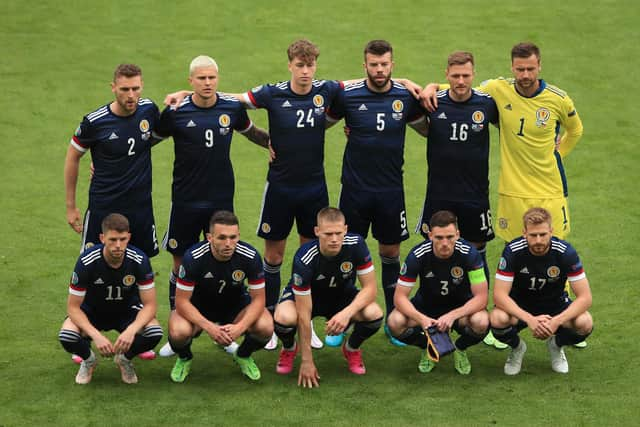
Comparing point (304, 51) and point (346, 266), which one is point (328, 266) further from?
point (304, 51)

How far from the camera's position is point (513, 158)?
29.2ft

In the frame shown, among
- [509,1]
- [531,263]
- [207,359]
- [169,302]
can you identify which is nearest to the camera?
[531,263]

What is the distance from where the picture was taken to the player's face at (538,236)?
7.94m

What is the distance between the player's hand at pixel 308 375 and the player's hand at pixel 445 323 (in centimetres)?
96

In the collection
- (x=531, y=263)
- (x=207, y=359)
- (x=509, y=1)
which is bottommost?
(x=207, y=359)

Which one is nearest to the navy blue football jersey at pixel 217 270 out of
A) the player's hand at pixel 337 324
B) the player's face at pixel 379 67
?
the player's hand at pixel 337 324

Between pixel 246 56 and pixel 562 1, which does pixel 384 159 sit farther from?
pixel 562 1

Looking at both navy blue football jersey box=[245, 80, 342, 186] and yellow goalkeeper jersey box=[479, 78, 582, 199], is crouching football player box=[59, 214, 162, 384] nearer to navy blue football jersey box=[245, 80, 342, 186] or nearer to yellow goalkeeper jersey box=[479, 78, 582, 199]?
navy blue football jersey box=[245, 80, 342, 186]

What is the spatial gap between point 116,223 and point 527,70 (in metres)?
3.37

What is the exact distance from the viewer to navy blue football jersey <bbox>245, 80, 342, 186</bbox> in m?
8.67

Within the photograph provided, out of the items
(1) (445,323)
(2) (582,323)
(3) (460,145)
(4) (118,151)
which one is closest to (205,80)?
(4) (118,151)

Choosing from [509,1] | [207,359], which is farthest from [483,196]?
[509,1]

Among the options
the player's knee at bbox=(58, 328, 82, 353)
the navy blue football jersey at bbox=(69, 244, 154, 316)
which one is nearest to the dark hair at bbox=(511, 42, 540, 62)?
the navy blue football jersey at bbox=(69, 244, 154, 316)

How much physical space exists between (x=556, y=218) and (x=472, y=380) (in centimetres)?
161
